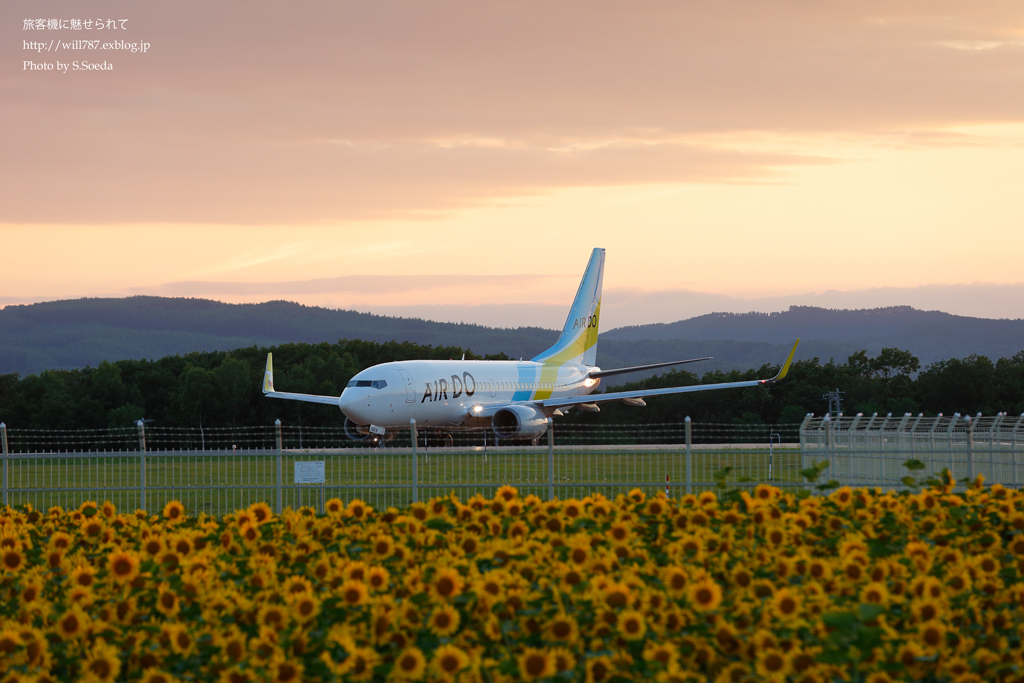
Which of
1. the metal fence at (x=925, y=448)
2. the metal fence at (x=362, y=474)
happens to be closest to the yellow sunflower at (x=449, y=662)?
the metal fence at (x=362, y=474)

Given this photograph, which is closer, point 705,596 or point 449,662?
point 449,662

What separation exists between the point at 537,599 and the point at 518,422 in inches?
1624

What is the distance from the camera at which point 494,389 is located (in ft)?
160

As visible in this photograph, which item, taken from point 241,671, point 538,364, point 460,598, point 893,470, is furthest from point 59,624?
point 538,364

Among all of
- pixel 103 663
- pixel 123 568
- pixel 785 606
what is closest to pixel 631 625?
pixel 785 606

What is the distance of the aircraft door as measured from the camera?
42969mm

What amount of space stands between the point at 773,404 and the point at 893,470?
194 ft

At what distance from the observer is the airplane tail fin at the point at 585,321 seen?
56.2 metres

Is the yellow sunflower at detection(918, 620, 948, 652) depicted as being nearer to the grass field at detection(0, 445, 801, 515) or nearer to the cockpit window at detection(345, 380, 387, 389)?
the grass field at detection(0, 445, 801, 515)

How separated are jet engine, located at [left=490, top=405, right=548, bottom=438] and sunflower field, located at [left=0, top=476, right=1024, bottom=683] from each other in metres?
39.6

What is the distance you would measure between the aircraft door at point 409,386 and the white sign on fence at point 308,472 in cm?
2518

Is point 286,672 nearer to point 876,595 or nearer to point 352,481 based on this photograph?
point 876,595

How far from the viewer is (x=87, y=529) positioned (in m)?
6.29

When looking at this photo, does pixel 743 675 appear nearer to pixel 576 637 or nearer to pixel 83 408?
pixel 576 637
